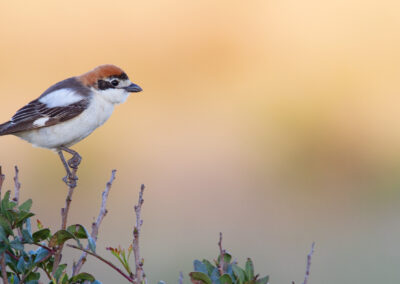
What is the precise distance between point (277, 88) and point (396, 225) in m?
3.70

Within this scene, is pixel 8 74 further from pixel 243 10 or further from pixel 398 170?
pixel 398 170

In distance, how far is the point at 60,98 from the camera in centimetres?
397

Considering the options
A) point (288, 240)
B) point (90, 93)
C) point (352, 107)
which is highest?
point (90, 93)

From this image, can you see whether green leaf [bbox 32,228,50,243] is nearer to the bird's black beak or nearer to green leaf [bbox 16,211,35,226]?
green leaf [bbox 16,211,35,226]

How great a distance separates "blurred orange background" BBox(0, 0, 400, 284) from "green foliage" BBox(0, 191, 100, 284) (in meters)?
4.34

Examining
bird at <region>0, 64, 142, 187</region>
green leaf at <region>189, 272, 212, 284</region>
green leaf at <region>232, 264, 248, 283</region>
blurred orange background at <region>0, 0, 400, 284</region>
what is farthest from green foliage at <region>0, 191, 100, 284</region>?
blurred orange background at <region>0, 0, 400, 284</region>

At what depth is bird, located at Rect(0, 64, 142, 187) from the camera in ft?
12.5

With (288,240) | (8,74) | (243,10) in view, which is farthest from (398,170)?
(8,74)

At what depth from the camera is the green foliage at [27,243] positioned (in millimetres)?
1898

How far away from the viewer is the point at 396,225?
748cm

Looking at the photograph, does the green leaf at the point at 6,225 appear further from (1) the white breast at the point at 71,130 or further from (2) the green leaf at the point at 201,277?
(1) the white breast at the point at 71,130

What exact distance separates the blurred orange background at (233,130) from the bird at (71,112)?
2.71 m

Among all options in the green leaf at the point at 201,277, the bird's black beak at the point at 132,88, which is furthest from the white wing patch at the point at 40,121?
the green leaf at the point at 201,277

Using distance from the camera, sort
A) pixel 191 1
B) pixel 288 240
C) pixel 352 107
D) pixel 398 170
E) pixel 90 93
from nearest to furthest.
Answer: pixel 90 93
pixel 288 240
pixel 398 170
pixel 352 107
pixel 191 1
